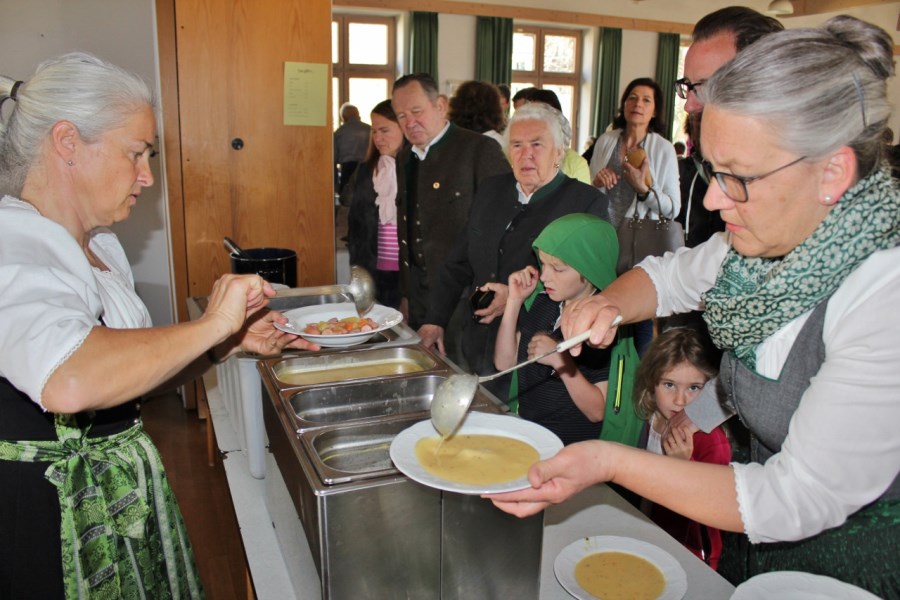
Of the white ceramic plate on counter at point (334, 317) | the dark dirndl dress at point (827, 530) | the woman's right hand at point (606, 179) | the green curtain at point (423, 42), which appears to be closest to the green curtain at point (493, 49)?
the green curtain at point (423, 42)

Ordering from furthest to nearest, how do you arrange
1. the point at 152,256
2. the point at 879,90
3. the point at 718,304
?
the point at 152,256
the point at 718,304
the point at 879,90

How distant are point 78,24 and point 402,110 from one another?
1671 mm

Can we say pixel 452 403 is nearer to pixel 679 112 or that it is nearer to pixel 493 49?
pixel 493 49

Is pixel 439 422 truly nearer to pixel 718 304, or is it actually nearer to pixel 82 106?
pixel 718 304

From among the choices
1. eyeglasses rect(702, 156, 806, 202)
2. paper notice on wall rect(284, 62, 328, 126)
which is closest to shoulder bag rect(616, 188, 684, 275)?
paper notice on wall rect(284, 62, 328, 126)

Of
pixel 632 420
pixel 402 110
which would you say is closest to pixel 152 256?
pixel 402 110

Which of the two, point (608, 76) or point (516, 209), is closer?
point (516, 209)

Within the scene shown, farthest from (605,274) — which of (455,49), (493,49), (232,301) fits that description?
(493,49)

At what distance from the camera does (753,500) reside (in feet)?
2.72

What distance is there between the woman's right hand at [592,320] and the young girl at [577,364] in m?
0.29

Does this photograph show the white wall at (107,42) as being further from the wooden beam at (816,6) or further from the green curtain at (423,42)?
the wooden beam at (816,6)

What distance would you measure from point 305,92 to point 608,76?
20.3 feet

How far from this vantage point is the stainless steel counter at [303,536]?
1030 mm

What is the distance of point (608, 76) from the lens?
320 inches
